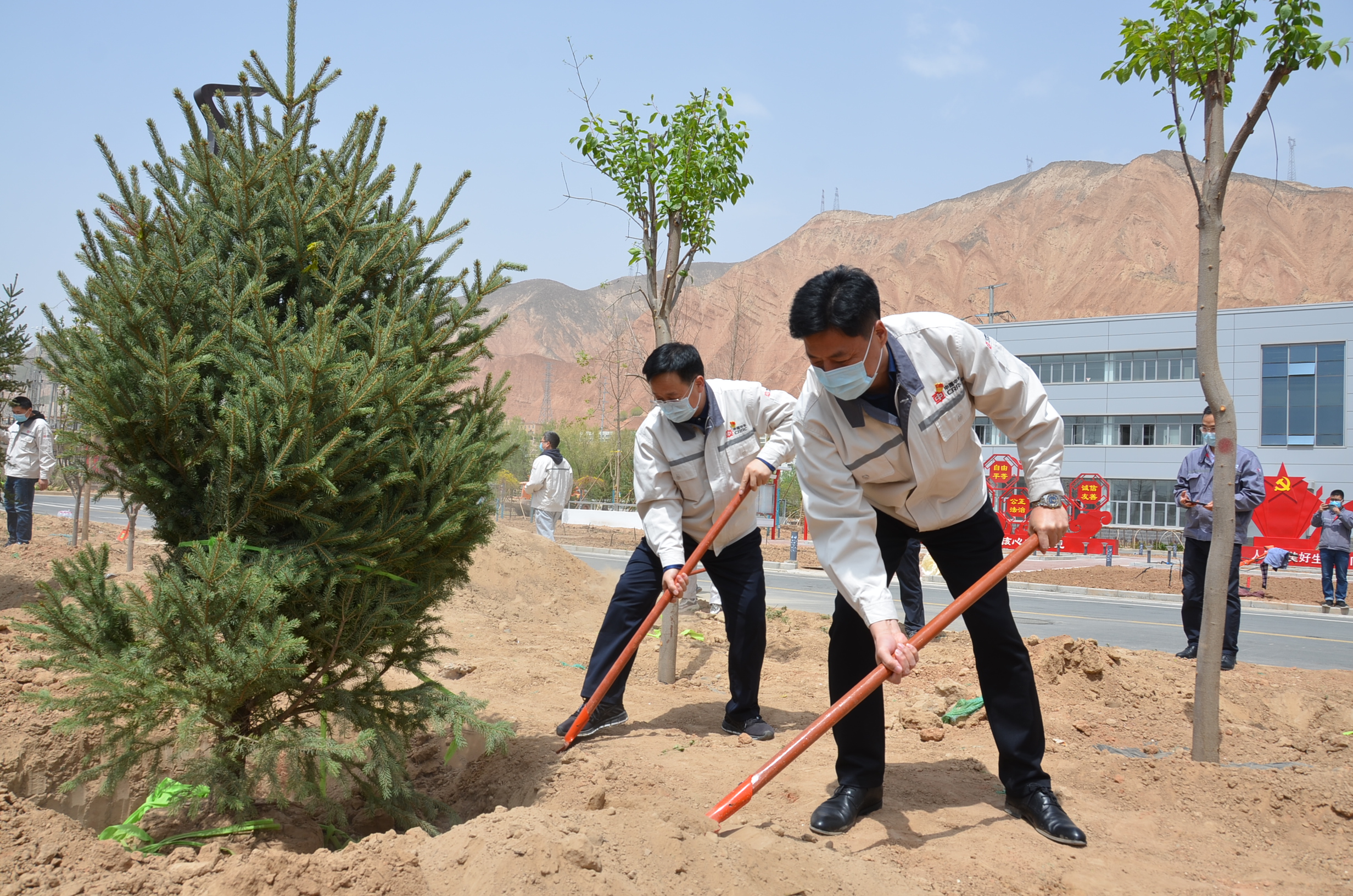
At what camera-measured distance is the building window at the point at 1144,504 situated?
3831 cm

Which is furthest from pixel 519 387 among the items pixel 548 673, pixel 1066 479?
pixel 548 673

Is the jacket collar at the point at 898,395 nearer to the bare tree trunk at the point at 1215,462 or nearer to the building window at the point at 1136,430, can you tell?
the bare tree trunk at the point at 1215,462

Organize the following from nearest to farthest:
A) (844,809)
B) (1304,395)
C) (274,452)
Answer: (274,452), (844,809), (1304,395)

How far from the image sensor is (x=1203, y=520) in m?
6.73

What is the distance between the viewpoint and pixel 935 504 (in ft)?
10.7

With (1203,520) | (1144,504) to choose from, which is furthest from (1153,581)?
(1144,504)

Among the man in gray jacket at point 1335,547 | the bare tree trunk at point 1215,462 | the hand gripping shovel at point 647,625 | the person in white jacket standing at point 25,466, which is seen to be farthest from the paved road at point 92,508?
the man in gray jacket at point 1335,547

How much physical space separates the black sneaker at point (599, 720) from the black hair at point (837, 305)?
2.31 metres

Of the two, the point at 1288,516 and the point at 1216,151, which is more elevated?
the point at 1216,151

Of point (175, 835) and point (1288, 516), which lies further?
point (1288, 516)

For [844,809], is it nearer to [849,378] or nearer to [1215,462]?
[849,378]

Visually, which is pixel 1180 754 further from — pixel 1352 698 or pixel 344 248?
pixel 344 248

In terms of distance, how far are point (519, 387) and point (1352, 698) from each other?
107 m

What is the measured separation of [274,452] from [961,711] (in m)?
3.69
